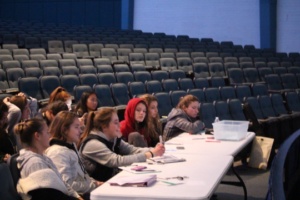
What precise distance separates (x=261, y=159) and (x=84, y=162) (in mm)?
2264

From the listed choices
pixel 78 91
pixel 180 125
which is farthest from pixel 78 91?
pixel 180 125

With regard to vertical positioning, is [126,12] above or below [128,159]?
above

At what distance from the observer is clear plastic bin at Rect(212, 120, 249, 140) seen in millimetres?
4605

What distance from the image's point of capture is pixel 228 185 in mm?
5383

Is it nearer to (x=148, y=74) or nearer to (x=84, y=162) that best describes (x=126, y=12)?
(x=148, y=74)

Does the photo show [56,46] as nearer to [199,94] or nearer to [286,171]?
[199,94]

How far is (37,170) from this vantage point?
283cm

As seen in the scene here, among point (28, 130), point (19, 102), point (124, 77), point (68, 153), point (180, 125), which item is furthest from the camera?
point (124, 77)

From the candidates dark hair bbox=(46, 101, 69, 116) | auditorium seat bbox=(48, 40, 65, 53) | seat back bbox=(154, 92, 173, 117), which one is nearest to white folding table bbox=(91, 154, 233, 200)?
dark hair bbox=(46, 101, 69, 116)

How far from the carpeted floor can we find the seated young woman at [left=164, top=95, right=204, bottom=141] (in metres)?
0.70

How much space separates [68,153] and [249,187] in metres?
2.74

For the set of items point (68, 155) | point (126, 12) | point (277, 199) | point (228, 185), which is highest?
point (126, 12)

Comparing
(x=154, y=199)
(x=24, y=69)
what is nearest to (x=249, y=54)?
(x=24, y=69)

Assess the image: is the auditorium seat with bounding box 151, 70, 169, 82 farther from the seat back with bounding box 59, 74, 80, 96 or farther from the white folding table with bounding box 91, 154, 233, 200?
the white folding table with bounding box 91, 154, 233, 200
